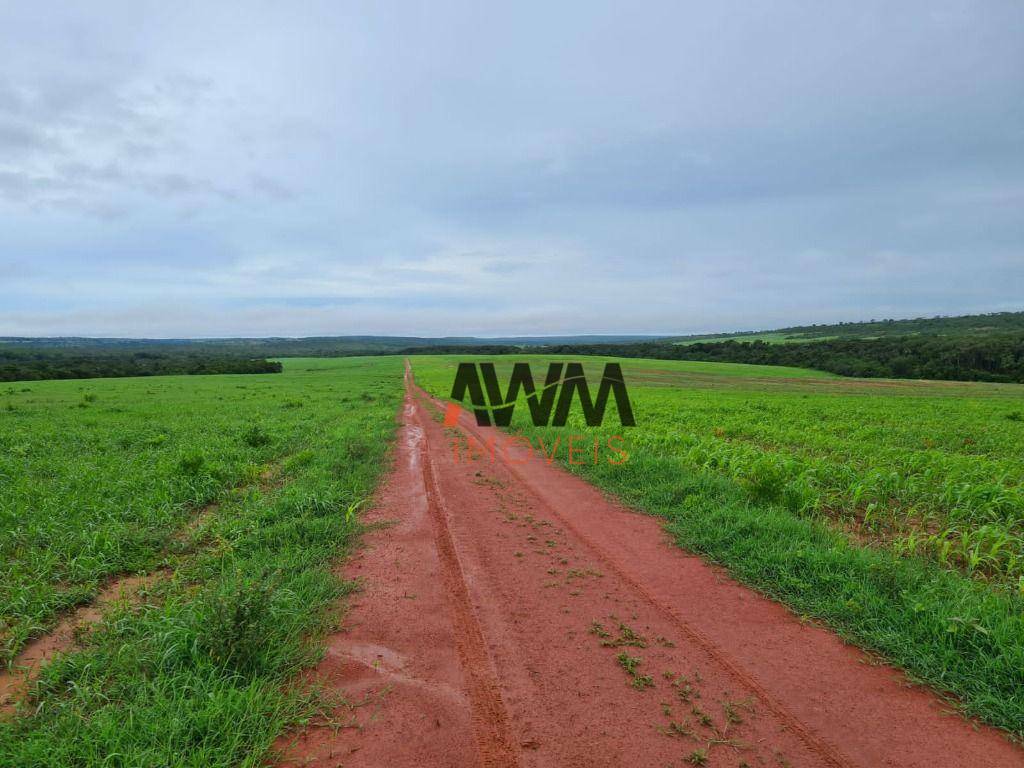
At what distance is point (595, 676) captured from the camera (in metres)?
3.59

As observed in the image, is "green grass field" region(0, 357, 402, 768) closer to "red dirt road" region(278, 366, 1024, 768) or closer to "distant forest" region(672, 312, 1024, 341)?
"red dirt road" region(278, 366, 1024, 768)

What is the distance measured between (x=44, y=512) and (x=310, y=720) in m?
6.45

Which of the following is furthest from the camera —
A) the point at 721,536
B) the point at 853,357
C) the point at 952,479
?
the point at 853,357

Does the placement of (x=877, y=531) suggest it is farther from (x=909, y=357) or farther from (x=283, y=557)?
(x=909, y=357)

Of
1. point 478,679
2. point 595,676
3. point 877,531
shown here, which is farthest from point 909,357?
point 478,679

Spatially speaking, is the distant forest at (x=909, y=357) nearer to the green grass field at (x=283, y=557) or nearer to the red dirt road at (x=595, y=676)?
the green grass field at (x=283, y=557)

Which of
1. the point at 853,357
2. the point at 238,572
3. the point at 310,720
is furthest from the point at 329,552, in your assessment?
the point at 853,357

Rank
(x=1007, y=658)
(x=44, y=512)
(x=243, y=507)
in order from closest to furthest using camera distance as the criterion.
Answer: (x=1007, y=658) → (x=44, y=512) → (x=243, y=507)

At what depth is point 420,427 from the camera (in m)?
15.7

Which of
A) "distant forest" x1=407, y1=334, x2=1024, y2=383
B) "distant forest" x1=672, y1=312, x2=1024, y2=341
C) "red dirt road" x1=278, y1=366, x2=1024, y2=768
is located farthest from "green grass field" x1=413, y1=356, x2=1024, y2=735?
"distant forest" x1=672, y1=312, x2=1024, y2=341

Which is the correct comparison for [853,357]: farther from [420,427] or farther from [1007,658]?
[1007,658]

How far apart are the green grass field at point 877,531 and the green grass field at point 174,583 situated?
15.2 feet

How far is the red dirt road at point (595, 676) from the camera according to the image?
2.93 metres

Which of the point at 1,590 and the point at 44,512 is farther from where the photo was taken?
the point at 44,512
